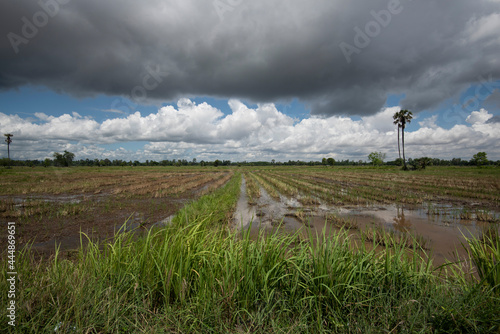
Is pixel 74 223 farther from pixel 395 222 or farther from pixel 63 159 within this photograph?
pixel 63 159

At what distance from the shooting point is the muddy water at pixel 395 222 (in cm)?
636

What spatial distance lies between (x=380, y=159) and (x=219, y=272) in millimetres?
95534

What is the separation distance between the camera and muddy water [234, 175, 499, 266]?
20.9 feet

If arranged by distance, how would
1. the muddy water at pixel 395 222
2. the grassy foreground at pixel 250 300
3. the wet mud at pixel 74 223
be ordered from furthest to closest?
the wet mud at pixel 74 223 < the muddy water at pixel 395 222 < the grassy foreground at pixel 250 300

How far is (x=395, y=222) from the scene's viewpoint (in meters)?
9.04

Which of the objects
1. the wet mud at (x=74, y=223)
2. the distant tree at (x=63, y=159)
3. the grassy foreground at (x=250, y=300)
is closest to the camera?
the grassy foreground at (x=250, y=300)

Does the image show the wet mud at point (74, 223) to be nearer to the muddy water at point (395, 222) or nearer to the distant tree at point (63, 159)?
the muddy water at point (395, 222)

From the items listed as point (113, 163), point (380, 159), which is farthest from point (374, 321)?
point (113, 163)

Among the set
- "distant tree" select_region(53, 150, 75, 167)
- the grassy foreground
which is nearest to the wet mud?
the grassy foreground

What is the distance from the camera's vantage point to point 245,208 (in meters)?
12.1

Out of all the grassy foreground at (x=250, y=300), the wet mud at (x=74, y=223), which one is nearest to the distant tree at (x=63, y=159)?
the wet mud at (x=74, y=223)

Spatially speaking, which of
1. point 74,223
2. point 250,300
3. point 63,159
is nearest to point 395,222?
point 250,300

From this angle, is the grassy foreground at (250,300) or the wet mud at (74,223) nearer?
the grassy foreground at (250,300)

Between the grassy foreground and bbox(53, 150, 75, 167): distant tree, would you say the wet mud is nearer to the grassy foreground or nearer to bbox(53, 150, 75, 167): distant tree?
the grassy foreground
